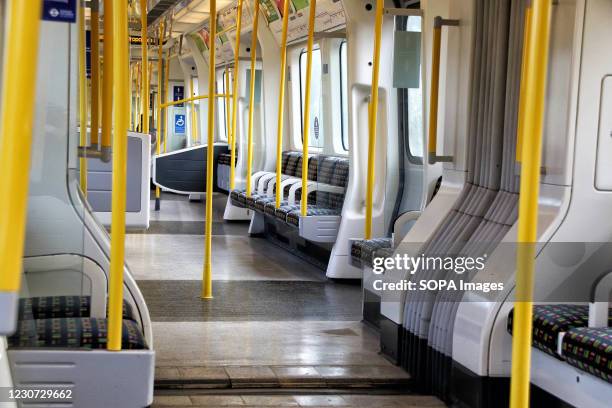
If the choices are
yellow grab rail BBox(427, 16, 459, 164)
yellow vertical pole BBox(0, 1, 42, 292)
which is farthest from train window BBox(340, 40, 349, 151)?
yellow vertical pole BBox(0, 1, 42, 292)

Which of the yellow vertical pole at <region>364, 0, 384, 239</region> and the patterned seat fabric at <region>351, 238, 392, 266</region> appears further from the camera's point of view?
the patterned seat fabric at <region>351, 238, 392, 266</region>

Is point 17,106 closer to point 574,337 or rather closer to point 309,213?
point 574,337

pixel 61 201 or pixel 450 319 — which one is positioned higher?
pixel 61 201

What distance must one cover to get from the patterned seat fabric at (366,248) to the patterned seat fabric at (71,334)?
296 cm

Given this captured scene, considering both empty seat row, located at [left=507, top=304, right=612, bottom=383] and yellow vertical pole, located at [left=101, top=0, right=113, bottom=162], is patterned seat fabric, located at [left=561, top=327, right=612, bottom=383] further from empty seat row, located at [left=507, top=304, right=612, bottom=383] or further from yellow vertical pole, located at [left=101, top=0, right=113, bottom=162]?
yellow vertical pole, located at [left=101, top=0, right=113, bottom=162]

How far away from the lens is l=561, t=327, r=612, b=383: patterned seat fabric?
369 centimetres

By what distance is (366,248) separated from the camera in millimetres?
6723

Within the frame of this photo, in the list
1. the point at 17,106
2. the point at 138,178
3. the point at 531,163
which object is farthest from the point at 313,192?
the point at 17,106

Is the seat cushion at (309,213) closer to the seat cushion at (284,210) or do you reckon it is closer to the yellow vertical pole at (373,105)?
the seat cushion at (284,210)

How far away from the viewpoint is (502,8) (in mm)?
5125

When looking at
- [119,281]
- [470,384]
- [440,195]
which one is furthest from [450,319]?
[119,281]

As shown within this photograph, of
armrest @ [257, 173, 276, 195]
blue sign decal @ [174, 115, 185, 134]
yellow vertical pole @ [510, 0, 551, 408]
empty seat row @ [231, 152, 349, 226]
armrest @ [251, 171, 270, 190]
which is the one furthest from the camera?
blue sign decal @ [174, 115, 185, 134]

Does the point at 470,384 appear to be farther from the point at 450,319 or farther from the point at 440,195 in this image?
the point at 440,195

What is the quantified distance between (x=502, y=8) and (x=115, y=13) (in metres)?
2.80
